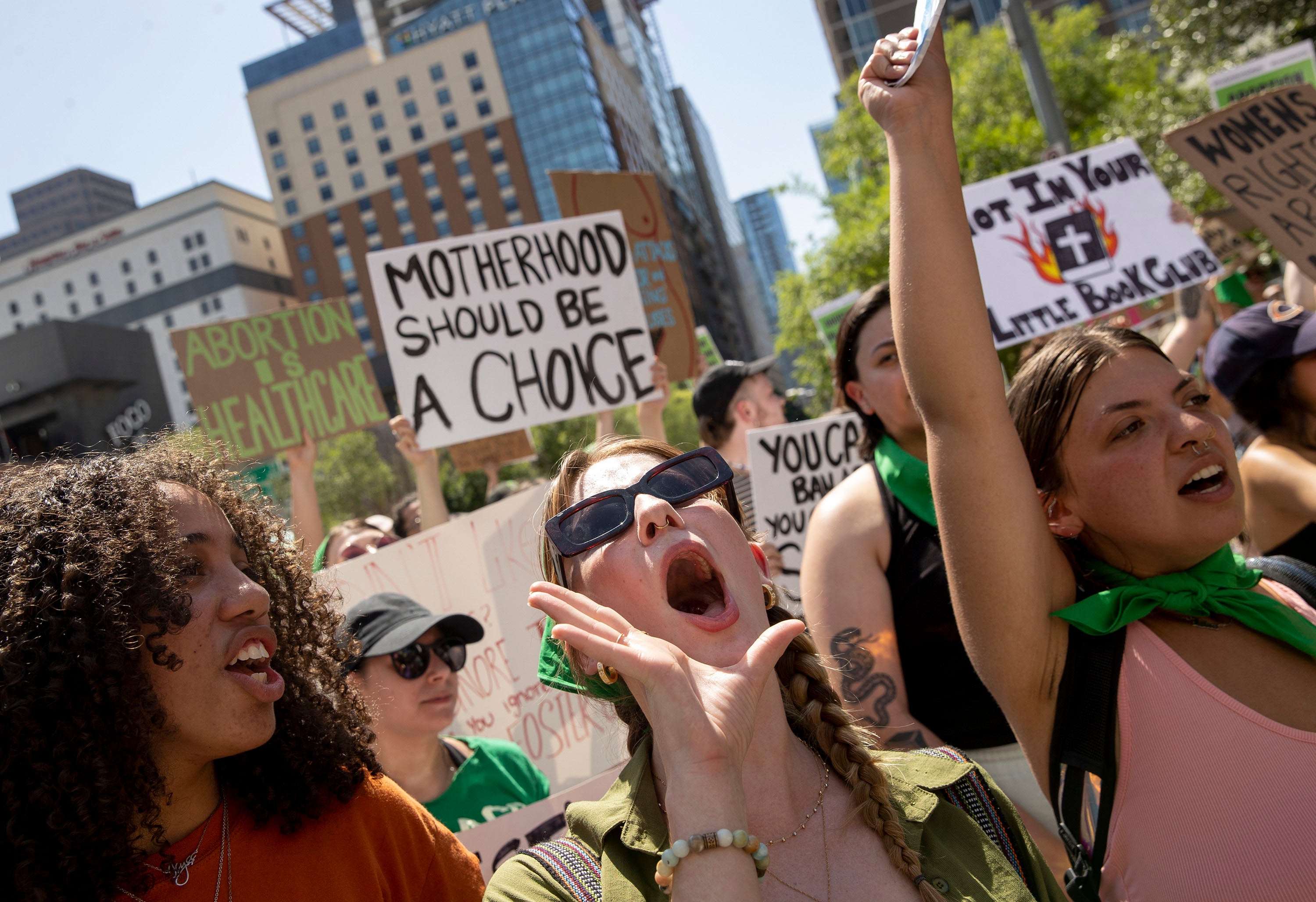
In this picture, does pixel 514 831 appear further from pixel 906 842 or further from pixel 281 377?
pixel 281 377

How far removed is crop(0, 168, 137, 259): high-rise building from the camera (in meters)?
161

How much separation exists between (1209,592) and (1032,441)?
412 millimetres

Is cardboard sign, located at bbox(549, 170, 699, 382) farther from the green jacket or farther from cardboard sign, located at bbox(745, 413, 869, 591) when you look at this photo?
the green jacket

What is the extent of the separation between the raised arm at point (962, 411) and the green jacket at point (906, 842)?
0.20 metres

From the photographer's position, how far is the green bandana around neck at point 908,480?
7.65ft

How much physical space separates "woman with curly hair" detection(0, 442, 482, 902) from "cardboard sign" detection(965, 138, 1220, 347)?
142 inches

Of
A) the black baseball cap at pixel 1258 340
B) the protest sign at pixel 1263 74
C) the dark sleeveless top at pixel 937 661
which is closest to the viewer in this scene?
the dark sleeveless top at pixel 937 661

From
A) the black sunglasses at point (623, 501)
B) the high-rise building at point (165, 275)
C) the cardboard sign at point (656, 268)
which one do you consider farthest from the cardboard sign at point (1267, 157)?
the high-rise building at point (165, 275)

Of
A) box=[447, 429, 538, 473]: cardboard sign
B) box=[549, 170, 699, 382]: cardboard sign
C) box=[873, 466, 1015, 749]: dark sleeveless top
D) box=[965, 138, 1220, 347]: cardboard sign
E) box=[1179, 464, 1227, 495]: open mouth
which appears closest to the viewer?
box=[1179, 464, 1227, 495]: open mouth

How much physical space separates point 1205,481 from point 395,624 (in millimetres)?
2112

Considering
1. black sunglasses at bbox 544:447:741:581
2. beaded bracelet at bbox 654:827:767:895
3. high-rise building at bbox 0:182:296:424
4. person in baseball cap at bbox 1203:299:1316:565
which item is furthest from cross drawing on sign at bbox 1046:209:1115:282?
high-rise building at bbox 0:182:296:424

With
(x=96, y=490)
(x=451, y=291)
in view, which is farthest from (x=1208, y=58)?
(x=96, y=490)

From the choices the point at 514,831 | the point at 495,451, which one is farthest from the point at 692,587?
the point at 495,451

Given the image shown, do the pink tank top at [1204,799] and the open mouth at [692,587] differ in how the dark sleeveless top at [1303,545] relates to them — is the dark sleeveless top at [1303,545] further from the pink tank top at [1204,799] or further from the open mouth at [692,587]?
the open mouth at [692,587]
